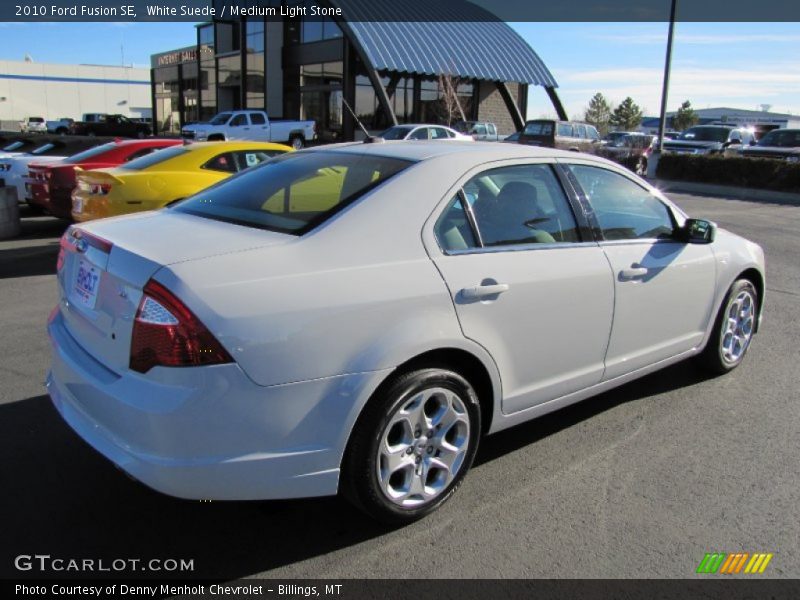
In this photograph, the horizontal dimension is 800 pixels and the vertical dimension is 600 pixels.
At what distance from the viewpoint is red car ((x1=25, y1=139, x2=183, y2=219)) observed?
9.46 m

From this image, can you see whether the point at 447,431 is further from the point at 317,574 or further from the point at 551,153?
the point at 551,153

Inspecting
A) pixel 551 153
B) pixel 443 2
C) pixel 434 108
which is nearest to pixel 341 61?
pixel 434 108

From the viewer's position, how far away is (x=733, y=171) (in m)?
20.2

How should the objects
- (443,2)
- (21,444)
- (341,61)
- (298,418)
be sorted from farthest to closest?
(443,2)
(341,61)
(21,444)
(298,418)

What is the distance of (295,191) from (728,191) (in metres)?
19.8

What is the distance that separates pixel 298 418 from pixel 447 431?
81 cm

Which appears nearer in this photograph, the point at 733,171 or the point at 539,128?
the point at 733,171

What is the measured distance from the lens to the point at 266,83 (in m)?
41.1

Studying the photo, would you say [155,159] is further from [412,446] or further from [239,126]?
[239,126]

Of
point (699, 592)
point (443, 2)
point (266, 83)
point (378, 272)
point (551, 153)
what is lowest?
point (699, 592)

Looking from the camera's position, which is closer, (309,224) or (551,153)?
(309,224)

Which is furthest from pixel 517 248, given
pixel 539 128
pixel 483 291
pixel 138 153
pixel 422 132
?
pixel 539 128

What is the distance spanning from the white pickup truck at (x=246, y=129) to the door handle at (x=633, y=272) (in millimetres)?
27952

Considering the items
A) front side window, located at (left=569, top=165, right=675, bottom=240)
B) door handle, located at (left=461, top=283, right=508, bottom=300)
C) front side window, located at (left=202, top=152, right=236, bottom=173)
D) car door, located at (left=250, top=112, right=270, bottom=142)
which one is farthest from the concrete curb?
door handle, located at (left=461, top=283, right=508, bottom=300)
